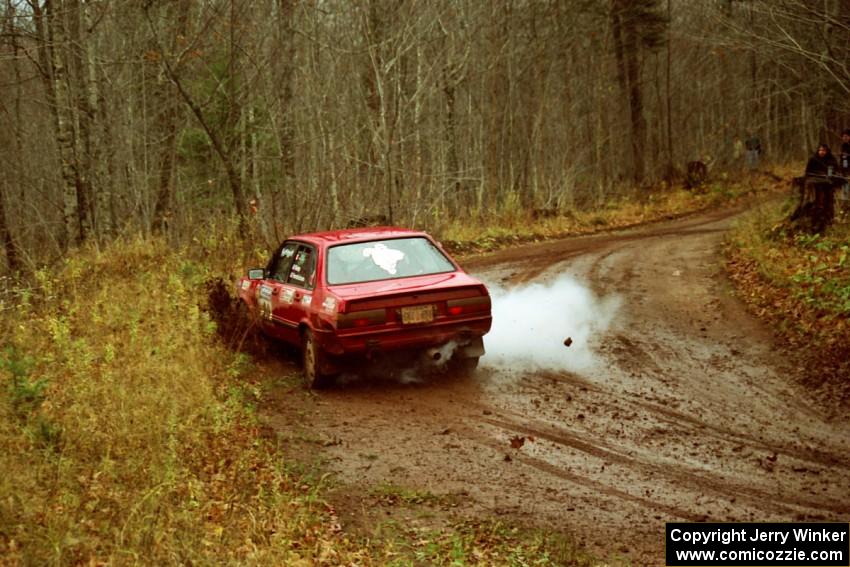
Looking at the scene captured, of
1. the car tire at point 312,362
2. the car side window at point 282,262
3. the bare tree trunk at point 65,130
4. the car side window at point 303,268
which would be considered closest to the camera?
the car tire at point 312,362

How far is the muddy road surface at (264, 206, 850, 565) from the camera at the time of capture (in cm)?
623

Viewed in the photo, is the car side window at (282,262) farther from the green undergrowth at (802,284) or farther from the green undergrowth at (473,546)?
the green undergrowth at (802,284)

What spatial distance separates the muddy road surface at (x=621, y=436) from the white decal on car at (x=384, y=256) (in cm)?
129

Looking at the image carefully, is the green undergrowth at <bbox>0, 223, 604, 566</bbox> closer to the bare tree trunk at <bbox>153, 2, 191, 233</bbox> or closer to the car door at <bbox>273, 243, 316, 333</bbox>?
the car door at <bbox>273, 243, 316, 333</bbox>

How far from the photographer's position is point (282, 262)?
1106cm

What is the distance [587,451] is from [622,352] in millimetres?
3521

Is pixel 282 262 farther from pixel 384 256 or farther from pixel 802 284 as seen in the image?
pixel 802 284

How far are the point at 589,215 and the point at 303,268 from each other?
51.8 feet

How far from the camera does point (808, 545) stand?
18.2 ft

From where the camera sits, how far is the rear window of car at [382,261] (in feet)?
31.7

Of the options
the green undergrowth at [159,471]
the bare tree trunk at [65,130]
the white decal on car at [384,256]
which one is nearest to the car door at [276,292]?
the green undergrowth at [159,471]

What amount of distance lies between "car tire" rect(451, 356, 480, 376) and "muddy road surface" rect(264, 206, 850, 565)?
0.61ft

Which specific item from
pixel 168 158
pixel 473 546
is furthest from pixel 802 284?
pixel 168 158

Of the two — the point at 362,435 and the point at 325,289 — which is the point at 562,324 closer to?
the point at 325,289
